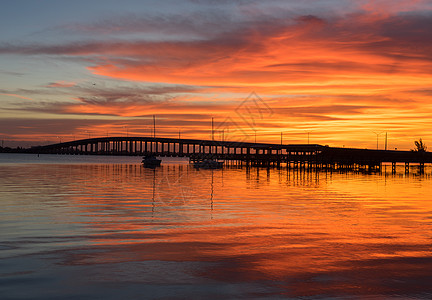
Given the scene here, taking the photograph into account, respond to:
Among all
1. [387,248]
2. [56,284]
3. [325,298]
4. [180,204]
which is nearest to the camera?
[325,298]

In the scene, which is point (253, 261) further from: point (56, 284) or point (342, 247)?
point (56, 284)

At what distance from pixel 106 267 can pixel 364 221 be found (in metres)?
16.4

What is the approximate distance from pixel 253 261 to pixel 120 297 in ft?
18.3

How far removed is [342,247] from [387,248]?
1.77 m

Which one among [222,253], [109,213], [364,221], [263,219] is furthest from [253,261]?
[109,213]

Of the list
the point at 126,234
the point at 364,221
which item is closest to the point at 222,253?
the point at 126,234

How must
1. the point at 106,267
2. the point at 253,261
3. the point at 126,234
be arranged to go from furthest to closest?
1. the point at 126,234
2. the point at 253,261
3. the point at 106,267

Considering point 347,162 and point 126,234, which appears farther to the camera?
point 347,162

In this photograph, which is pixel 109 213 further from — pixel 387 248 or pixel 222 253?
pixel 387 248

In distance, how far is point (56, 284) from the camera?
1370 centimetres

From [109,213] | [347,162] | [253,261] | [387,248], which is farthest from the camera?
[347,162]

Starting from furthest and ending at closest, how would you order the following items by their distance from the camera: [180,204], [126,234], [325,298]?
[180,204] < [126,234] < [325,298]

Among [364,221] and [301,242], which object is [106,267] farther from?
[364,221]

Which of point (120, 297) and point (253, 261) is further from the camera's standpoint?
point (253, 261)
